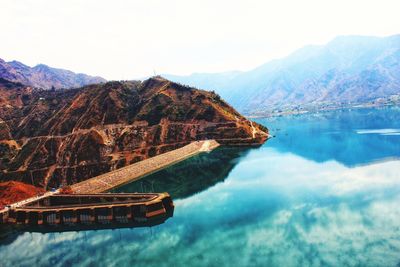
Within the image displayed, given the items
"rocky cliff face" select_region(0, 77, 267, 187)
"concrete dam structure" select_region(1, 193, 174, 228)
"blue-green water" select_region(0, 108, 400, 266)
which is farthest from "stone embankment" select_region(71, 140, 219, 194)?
"concrete dam structure" select_region(1, 193, 174, 228)

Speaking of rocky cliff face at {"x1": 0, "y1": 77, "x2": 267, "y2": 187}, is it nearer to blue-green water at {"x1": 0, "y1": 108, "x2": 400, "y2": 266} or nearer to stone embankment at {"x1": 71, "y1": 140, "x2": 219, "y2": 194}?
stone embankment at {"x1": 71, "y1": 140, "x2": 219, "y2": 194}

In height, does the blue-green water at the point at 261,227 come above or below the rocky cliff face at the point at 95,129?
below

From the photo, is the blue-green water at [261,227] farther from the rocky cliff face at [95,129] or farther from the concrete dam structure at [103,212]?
the rocky cliff face at [95,129]

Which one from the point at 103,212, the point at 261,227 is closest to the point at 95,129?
the point at 103,212

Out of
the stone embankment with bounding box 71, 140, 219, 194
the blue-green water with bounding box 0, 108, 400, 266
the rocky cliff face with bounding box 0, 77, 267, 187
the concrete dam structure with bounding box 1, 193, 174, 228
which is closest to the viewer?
the blue-green water with bounding box 0, 108, 400, 266

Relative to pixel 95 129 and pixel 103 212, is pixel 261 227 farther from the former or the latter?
pixel 95 129

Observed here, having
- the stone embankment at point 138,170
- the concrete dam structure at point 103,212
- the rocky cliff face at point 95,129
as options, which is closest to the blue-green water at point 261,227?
the concrete dam structure at point 103,212

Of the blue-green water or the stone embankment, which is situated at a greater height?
the stone embankment
